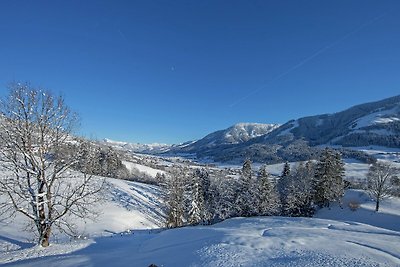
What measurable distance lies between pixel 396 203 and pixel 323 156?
715 inches

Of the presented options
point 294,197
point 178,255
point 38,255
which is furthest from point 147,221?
point 178,255

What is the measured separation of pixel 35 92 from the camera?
17812mm

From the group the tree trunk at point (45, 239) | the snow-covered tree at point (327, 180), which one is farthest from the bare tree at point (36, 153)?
the snow-covered tree at point (327, 180)

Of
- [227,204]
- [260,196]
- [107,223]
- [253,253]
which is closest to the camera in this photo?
[253,253]

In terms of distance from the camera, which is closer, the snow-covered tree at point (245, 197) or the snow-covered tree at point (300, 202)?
the snow-covered tree at point (245, 197)

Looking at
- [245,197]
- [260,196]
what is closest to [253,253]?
[260,196]

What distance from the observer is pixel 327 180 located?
62.6 metres

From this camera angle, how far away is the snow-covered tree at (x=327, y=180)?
6241 centimetres

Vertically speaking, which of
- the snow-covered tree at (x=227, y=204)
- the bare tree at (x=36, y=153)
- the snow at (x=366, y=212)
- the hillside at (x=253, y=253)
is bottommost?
the snow at (x=366, y=212)

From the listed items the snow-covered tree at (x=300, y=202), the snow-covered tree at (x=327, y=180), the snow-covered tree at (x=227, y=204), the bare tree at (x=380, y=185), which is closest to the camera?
the bare tree at (x=380, y=185)

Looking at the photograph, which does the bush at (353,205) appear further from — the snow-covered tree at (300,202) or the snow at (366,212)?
the snow-covered tree at (300,202)

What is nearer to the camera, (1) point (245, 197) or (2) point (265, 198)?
(2) point (265, 198)

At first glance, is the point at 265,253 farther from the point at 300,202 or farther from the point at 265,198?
the point at 300,202

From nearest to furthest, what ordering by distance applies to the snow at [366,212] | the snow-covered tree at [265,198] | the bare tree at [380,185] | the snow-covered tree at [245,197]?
the snow at [366,212]
the bare tree at [380,185]
the snow-covered tree at [265,198]
the snow-covered tree at [245,197]
